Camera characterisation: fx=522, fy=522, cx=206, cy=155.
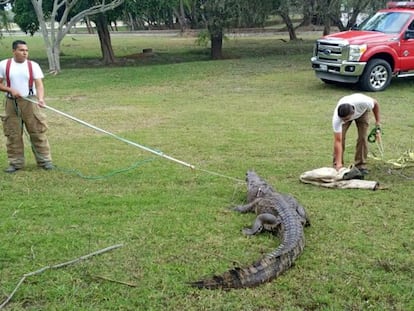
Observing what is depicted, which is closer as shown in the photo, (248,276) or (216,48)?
(248,276)

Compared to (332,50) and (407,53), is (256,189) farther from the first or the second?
(407,53)

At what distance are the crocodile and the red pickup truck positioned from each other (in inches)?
317

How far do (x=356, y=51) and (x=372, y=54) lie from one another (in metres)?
0.46

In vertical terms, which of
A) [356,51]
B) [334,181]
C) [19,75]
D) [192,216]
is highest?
[19,75]

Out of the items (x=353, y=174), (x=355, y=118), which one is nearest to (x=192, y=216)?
(x=353, y=174)

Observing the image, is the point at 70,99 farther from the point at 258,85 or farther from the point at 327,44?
the point at 327,44

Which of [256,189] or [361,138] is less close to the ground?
[361,138]

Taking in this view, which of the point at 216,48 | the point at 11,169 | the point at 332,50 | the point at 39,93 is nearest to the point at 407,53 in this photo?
the point at 332,50

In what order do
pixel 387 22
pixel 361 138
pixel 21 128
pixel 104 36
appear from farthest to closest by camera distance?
pixel 104 36, pixel 387 22, pixel 21 128, pixel 361 138

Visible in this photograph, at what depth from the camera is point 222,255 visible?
174 inches

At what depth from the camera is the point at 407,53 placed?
13.7 m

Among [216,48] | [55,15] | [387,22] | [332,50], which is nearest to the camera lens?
[332,50]

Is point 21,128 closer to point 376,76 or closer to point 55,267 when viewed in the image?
point 55,267

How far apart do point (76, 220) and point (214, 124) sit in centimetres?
506
